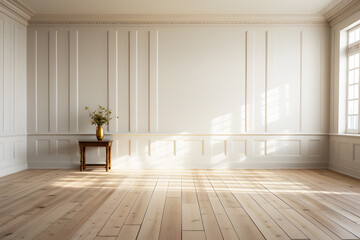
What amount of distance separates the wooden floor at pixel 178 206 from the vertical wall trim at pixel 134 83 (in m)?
1.39

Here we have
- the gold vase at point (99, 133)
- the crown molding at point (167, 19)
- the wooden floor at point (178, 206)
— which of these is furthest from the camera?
the crown molding at point (167, 19)

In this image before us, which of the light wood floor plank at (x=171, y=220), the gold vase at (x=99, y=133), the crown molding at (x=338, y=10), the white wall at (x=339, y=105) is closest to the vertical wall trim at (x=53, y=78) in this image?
the gold vase at (x=99, y=133)

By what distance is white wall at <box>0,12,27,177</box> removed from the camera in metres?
5.50

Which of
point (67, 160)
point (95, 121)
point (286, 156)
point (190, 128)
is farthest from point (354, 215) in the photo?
point (67, 160)

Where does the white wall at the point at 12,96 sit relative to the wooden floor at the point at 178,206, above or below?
above

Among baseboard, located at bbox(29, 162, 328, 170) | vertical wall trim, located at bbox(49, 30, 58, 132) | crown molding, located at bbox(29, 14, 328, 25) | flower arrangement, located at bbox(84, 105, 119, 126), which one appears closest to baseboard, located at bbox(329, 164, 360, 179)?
baseboard, located at bbox(29, 162, 328, 170)

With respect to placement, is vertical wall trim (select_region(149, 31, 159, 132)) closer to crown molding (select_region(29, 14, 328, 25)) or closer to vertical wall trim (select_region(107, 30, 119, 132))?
crown molding (select_region(29, 14, 328, 25))

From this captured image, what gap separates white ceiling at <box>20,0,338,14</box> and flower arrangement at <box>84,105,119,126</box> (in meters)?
2.24

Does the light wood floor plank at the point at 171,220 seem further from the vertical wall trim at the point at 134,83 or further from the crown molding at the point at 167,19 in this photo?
the crown molding at the point at 167,19

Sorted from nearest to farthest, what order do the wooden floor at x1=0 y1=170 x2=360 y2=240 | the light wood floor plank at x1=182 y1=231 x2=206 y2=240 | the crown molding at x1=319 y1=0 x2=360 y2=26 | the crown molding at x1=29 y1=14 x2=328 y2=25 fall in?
the light wood floor plank at x1=182 y1=231 x2=206 y2=240
the wooden floor at x1=0 y1=170 x2=360 y2=240
the crown molding at x1=319 y1=0 x2=360 y2=26
the crown molding at x1=29 y1=14 x2=328 y2=25

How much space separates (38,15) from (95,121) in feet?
9.49

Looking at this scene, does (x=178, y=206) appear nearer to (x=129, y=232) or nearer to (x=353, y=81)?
(x=129, y=232)

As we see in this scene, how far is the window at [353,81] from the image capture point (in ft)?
18.4

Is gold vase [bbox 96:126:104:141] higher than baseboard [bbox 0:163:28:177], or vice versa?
gold vase [bbox 96:126:104:141]
